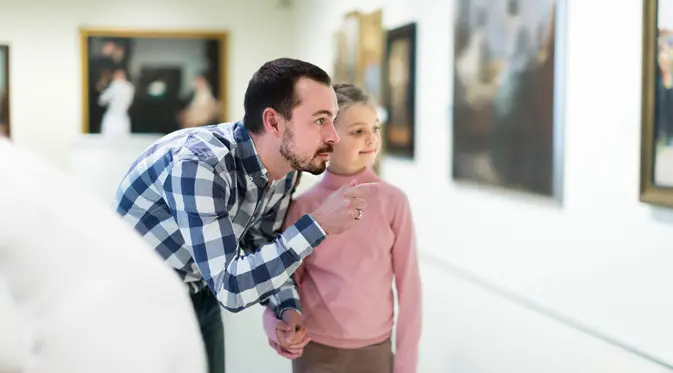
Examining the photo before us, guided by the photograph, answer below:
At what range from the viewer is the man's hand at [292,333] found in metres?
1.65

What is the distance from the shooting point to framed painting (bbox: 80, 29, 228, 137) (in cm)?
927

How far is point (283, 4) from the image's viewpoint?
378 inches

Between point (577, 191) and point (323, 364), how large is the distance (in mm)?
2120

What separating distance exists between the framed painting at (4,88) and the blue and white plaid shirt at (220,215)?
26.4ft

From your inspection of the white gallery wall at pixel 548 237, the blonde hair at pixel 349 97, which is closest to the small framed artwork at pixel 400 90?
the white gallery wall at pixel 548 237

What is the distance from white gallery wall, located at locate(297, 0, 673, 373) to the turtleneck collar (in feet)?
5.17

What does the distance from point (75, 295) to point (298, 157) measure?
101 cm

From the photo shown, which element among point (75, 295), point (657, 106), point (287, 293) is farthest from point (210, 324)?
point (657, 106)

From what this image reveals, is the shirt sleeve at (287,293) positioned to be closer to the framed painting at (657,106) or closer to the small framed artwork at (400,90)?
the framed painting at (657,106)

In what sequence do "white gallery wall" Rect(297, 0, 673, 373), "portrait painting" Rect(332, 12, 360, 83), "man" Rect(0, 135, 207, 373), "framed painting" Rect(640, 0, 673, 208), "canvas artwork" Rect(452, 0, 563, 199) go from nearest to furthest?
"man" Rect(0, 135, 207, 373), "framed painting" Rect(640, 0, 673, 208), "white gallery wall" Rect(297, 0, 673, 373), "canvas artwork" Rect(452, 0, 563, 199), "portrait painting" Rect(332, 12, 360, 83)

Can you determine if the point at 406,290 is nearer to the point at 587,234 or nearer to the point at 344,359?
the point at 344,359

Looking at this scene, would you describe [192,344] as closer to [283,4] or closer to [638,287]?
[638,287]

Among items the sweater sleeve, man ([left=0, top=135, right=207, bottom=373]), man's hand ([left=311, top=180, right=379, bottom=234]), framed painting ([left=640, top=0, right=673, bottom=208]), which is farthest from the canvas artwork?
man ([left=0, top=135, right=207, bottom=373])

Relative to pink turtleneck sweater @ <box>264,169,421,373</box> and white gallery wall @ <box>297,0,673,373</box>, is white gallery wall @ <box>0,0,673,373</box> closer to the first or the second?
white gallery wall @ <box>297,0,673,373</box>
